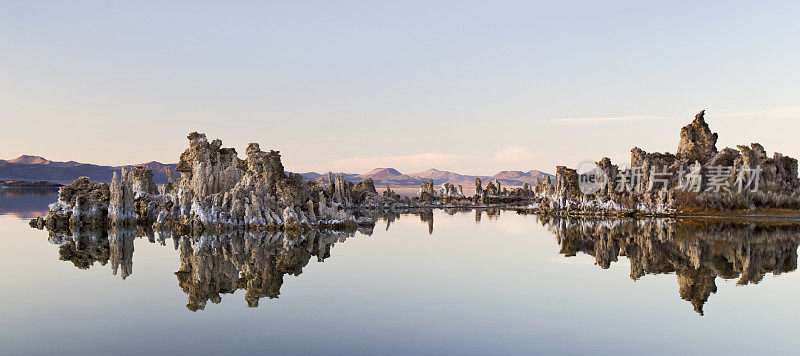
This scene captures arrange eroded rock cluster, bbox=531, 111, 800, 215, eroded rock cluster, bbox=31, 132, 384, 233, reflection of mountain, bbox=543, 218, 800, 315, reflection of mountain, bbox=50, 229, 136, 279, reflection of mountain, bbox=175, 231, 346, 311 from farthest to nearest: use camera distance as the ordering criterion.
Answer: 1. eroded rock cluster, bbox=531, 111, 800, 215
2. eroded rock cluster, bbox=31, 132, 384, 233
3. reflection of mountain, bbox=50, 229, 136, 279
4. reflection of mountain, bbox=543, 218, 800, 315
5. reflection of mountain, bbox=175, 231, 346, 311

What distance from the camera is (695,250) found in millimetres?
47750

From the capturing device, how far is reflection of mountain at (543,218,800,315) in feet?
116

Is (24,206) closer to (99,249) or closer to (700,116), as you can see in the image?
(99,249)

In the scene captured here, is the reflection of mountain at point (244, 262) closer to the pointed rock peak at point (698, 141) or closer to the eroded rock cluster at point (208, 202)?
the eroded rock cluster at point (208, 202)

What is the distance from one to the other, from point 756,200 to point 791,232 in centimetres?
3900

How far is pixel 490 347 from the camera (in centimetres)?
1925

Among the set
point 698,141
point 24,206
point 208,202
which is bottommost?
point 24,206

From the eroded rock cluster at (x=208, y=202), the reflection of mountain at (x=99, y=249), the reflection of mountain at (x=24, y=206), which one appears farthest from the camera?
the reflection of mountain at (x=24, y=206)

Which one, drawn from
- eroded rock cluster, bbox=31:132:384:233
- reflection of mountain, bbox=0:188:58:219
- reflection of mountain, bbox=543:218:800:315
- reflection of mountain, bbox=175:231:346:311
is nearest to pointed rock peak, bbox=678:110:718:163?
reflection of mountain, bbox=543:218:800:315

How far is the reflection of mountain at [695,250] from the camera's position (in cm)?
3544

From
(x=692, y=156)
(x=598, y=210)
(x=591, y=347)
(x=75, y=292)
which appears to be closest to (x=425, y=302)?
(x=591, y=347)

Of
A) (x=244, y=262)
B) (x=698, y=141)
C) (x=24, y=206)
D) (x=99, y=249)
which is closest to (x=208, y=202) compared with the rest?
(x=99, y=249)

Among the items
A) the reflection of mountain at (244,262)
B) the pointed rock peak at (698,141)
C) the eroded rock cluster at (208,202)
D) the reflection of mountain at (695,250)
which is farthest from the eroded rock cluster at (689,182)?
the reflection of mountain at (244,262)

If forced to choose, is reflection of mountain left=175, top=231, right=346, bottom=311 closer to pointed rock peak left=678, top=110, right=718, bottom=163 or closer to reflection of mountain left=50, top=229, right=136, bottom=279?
reflection of mountain left=50, top=229, right=136, bottom=279
